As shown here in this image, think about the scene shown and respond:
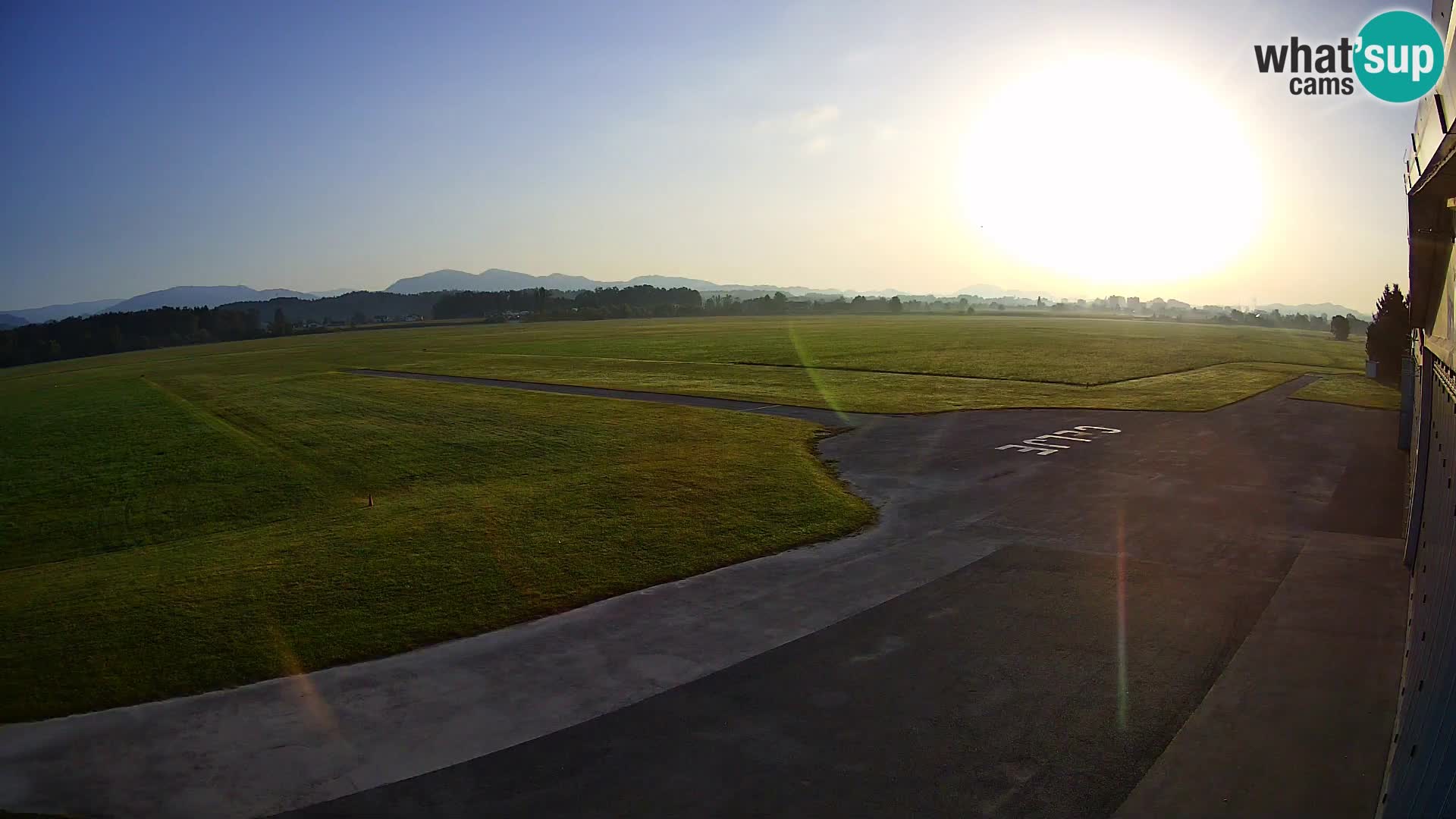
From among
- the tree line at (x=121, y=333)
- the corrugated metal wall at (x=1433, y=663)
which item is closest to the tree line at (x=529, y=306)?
the tree line at (x=121, y=333)

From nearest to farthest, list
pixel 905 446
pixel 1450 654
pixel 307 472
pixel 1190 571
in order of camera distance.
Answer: pixel 1450 654
pixel 1190 571
pixel 307 472
pixel 905 446

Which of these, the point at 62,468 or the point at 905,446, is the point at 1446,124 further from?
the point at 62,468

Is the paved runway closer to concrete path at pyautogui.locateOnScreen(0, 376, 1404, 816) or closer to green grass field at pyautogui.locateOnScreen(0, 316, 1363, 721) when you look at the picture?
concrete path at pyautogui.locateOnScreen(0, 376, 1404, 816)

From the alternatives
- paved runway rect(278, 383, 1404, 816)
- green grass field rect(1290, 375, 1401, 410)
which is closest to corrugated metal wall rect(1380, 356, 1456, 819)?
paved runway rect(278, 383, 1404, 816)

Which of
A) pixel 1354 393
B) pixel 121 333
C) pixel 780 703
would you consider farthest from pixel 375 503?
pixel 121 333

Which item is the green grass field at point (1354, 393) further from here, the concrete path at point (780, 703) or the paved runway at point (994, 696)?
the concrete path at point (780, 703)

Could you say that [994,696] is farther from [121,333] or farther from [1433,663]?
[121,333]

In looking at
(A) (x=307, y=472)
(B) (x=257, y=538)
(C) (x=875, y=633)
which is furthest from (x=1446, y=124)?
(A) (x=307, y=472)
